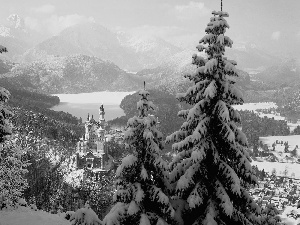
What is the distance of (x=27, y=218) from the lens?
40.4 meters

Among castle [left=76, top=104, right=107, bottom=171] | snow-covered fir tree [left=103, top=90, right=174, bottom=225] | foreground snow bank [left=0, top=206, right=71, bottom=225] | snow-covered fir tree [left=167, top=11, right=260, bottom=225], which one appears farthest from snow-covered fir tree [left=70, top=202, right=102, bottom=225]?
castle [left=76, top=104, right=107, bottom=171]

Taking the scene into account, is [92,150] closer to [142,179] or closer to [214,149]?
[142,179]

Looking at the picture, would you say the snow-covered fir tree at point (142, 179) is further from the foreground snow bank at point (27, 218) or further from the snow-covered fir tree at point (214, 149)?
Result: the foreground snow bank at point (27, 218)

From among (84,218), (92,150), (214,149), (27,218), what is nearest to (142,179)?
(84,218)

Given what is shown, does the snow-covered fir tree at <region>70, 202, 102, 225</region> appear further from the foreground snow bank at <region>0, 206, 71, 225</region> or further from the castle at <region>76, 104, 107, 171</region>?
the castle at <region>76, 104, 107, 171</region>

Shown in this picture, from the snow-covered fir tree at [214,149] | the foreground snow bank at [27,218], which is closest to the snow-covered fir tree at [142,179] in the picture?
the snow-covered fir tree at [214,149]

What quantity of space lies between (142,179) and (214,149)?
4.61 metres

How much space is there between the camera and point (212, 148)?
20266 millimetres

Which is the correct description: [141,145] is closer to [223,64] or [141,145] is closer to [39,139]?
[223,64]

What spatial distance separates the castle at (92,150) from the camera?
372ft

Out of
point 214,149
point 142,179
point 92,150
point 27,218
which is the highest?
point 214,149

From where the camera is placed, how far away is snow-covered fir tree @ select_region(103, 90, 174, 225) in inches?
746

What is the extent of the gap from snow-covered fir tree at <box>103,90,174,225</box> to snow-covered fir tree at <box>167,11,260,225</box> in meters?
1.31

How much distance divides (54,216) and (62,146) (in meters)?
101
